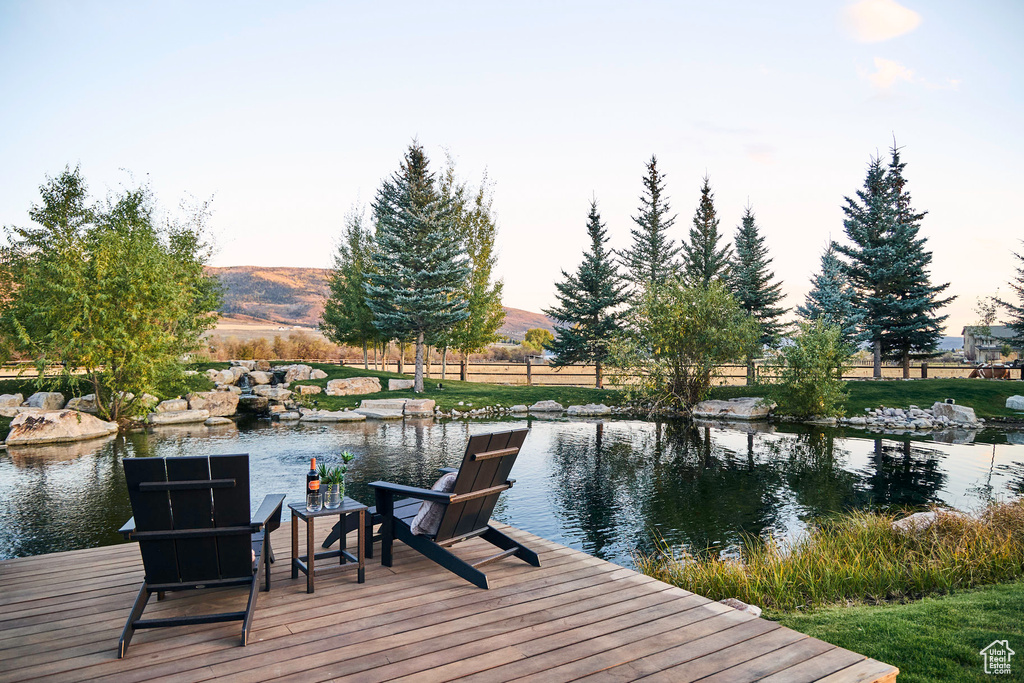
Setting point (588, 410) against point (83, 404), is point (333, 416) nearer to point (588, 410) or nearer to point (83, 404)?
point (83, 404)

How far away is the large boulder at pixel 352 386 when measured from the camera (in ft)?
71.0

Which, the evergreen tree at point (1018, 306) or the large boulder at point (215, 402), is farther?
the evergreen tree at point (1018, 306)

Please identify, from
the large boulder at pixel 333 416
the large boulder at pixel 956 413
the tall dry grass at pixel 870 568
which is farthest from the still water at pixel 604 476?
the large boulder at pixel 956 413

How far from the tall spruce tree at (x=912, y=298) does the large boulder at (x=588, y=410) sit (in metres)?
13.4

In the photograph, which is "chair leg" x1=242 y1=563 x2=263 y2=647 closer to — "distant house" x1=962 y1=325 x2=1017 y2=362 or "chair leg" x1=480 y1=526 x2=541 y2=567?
"chair leg" x1=480 y1=526 x2=541 y2=567

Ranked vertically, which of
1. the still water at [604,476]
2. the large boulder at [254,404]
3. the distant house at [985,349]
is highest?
the distant house at [985,349]

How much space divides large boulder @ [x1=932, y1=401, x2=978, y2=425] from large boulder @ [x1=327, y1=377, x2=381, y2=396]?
18857 mm

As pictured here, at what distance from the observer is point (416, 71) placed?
16500 mm

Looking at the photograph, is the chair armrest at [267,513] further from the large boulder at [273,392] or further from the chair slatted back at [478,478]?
the large boulder at [273,392]

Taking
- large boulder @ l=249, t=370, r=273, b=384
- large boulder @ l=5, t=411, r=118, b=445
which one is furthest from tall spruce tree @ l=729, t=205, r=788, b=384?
large boulder @ l=5, t=411, r=118, b=445

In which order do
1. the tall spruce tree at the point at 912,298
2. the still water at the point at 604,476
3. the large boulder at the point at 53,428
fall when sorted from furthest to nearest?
1. the tall spruce tree at the point at 912,298
2. the large boulder at the point at 53,428
3. the still water at the point at 604,476

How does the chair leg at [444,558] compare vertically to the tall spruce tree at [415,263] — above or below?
below

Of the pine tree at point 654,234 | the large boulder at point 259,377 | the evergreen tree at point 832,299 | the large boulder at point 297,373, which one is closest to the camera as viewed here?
the large boulder at point 259,377

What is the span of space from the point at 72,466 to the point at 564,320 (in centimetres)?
1859
